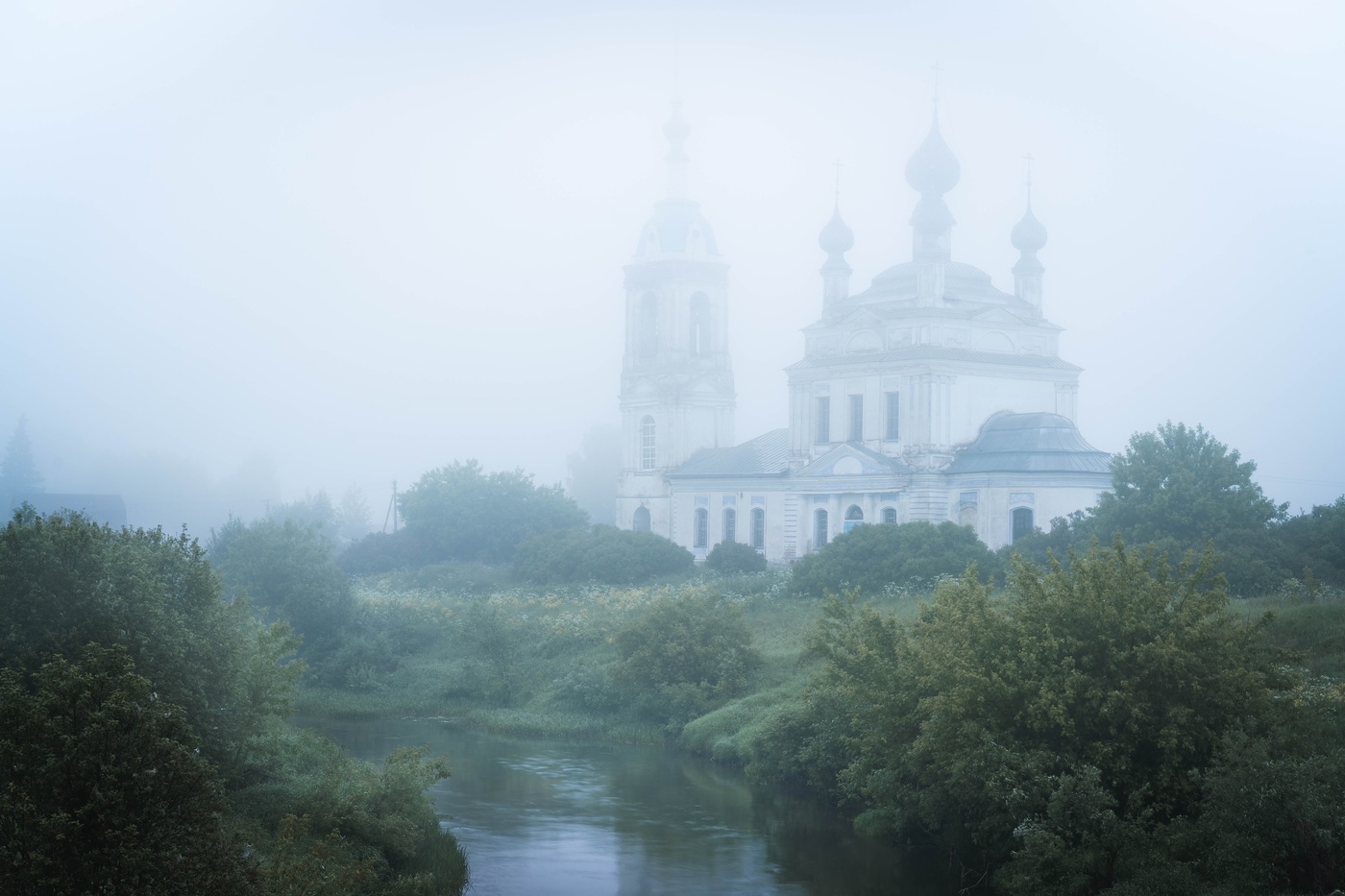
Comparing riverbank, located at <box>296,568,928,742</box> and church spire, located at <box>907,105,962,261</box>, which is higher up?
church spire, located at <box>907,105,962,261</box>

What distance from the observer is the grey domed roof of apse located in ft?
152

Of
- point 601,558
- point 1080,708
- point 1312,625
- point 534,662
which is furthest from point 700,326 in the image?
point 1080,708

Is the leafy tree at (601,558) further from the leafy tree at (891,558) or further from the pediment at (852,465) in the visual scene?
the leafy tree at (891,558)

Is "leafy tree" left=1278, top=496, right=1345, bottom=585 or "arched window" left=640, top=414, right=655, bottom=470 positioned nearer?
"leafy tree" left=1278, top=496, right=1345, bottom=585

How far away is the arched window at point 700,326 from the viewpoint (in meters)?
62.2

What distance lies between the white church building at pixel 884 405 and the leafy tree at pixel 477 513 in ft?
14.4

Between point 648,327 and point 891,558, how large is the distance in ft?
85.6

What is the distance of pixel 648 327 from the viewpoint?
62500 millimetres

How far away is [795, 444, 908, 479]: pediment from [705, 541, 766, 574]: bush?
12.0 ft

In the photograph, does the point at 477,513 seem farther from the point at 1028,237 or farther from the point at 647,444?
the point at 1028,237

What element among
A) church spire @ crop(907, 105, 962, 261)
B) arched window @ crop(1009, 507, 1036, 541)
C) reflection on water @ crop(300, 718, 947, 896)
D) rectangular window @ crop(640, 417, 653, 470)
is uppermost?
church spire @ crop(907, 105, 962, 261)

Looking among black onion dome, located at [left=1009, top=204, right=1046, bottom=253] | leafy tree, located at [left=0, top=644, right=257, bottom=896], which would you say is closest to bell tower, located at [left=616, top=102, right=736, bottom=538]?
black onion dome, located at [left=1009, top=204, right=1046, bottom=253]

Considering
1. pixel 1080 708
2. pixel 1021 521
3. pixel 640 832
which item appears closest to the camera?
pixel 1080 708

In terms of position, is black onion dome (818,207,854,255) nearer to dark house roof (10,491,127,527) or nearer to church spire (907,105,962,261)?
church spire (907,105,962,261)
